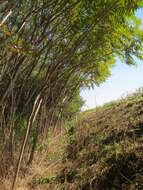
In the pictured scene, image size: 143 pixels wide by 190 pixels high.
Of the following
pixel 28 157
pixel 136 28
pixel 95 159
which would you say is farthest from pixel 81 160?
pixel 136 28

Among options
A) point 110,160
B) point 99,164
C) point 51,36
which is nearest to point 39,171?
point 99,164

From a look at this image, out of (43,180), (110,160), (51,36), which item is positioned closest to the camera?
(110,160)

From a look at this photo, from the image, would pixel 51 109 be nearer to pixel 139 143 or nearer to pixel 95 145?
pixel 95 145

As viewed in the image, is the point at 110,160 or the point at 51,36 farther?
the point at 51,36

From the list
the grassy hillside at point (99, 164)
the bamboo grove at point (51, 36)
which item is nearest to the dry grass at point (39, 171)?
the grassy hillside at point (99, 164)

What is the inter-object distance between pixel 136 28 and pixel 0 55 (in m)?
2.43

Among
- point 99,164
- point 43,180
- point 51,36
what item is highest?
point 51,36

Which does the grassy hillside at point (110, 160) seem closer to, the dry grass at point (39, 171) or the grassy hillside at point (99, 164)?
the grassy hillside at point (99, 164)

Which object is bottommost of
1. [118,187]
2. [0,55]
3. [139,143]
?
[118,187]

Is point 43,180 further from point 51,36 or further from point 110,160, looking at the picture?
point 51,36

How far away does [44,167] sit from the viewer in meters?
3.44

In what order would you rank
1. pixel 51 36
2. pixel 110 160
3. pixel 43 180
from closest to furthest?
pixel 110 160 < pixel 43 180 < pixel 51 36

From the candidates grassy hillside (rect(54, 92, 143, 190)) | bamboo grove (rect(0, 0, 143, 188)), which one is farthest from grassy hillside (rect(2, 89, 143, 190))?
bamboo grove (rect(0, 0, 143, 188))

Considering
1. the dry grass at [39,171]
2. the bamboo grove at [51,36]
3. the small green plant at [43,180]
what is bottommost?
the small green plant at [43,180]
